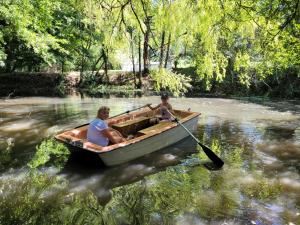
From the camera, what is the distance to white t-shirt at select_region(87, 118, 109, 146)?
737cm

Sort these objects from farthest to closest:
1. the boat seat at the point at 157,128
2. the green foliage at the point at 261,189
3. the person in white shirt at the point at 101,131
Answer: the boat seat at the point at 157,128
the person in white shirt at the point at 101,131
the green foliage at the point at 261,189

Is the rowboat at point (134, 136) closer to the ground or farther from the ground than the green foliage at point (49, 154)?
farther from the ground

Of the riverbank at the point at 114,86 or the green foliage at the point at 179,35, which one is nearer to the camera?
the green foliage at the point at 179,35

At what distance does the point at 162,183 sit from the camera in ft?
22.0

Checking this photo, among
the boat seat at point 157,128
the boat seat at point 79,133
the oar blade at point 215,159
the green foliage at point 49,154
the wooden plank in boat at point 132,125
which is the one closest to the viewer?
the oar blade at point 215,159

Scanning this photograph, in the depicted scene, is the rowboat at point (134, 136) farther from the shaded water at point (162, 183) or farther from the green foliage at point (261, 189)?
the green foliage at point (261, 189)

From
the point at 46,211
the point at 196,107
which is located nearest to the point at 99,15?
the point at 46,211

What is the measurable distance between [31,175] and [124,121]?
3.28 meters

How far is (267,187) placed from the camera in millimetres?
6465

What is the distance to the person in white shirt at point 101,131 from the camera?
736 centimetres

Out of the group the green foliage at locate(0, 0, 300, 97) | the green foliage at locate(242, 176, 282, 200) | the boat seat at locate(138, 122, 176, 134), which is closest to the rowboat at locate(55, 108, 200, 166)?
the boat seat at locate(138, 122, 176, 134)

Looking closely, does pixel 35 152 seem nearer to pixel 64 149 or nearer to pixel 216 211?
pixel 64 149

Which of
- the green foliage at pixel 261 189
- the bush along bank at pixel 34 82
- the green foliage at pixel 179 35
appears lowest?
the green foliage at pixel 261 189

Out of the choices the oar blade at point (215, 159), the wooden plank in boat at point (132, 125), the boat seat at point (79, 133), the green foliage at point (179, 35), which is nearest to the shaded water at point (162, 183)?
the oar blade at point (215, 159)
